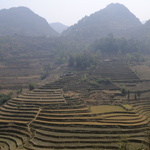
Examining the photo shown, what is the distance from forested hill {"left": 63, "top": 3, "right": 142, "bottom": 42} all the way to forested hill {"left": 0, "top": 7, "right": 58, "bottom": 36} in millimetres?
18431

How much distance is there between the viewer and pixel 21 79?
2398 inches

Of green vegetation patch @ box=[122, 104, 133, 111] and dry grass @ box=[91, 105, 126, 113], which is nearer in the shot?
dry grass @ box=[91, 105, 126, 113]

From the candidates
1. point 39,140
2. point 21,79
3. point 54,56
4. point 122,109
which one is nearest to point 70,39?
point 54,56

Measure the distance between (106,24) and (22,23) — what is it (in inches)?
2162

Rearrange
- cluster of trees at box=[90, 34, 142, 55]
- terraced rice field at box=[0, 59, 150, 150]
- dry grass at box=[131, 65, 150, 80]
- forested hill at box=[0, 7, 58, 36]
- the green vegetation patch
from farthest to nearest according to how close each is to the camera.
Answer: forested hill at box=[0, 7, 58, 36] < cluster of trees at box=[90, 34, 142, 55] < dry grass at box=[131, 65, 150, 80] < the green vegetation patch < terraced rice field at box=[0, 59, 150, 150]

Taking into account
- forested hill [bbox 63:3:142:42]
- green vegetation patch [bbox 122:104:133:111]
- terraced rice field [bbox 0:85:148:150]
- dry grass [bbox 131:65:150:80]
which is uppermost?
forested hill [bbox 63:3:142:42]

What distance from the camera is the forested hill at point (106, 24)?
12081cm

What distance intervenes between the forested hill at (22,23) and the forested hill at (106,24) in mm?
18431

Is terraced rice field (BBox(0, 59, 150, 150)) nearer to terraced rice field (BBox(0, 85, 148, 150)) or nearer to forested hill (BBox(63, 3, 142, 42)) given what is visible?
terraced rice field (BBox(0, 85, 148, 150))

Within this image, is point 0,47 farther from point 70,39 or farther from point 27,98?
point 27,98

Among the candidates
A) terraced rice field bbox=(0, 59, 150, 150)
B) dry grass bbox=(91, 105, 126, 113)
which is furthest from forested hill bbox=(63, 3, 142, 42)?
terraced rice field bbox=(0, 59, 150, 150)

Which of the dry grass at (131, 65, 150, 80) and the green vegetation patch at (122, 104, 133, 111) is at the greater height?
the dry grass at (131, 65, 150, 80)

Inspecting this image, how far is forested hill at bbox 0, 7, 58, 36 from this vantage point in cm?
13600

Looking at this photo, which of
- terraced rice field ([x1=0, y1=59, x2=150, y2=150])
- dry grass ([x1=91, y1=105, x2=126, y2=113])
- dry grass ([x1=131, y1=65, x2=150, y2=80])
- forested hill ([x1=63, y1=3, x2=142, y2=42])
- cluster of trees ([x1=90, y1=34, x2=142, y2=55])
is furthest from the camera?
forested hill ([x1=63, y1=3, x2=142, y2=42])
